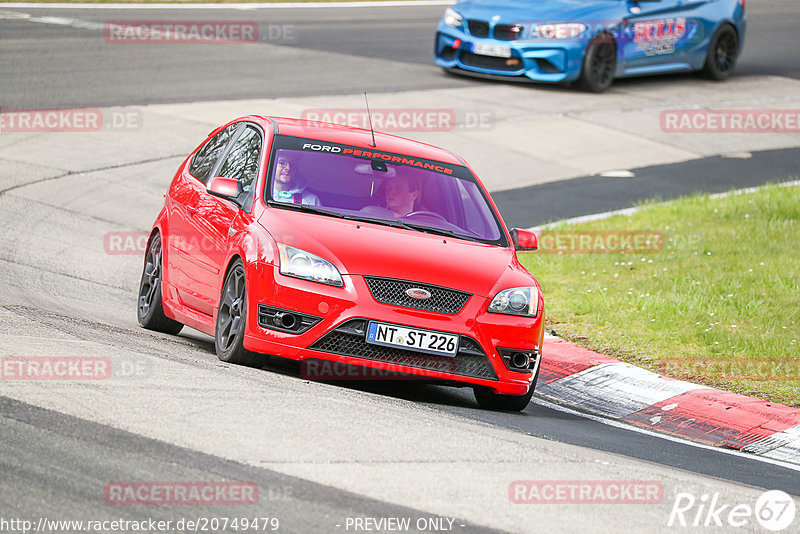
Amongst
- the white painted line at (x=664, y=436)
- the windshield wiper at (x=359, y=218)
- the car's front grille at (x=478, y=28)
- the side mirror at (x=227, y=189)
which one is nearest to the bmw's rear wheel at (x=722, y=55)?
the car's front grille at (x=478, y=28)

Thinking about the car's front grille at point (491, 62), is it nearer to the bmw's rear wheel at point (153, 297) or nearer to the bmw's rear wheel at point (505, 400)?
the bmw's rear wheel at point (153, 297)

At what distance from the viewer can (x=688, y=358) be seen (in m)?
9.62

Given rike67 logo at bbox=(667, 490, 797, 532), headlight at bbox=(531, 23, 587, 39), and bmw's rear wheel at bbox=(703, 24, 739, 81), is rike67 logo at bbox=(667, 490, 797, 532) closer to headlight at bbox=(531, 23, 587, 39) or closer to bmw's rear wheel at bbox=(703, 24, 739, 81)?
headlight at bbox=(531, 23, 587, 39)

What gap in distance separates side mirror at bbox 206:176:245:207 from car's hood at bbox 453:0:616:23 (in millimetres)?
13065

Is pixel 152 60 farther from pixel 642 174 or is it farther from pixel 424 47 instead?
pixel 642 174

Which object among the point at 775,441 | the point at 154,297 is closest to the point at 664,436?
the point at 775,441

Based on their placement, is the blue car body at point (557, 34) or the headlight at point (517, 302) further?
the blue car body at point (557, 34)

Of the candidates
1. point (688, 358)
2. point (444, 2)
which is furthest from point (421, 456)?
point (444, 2)

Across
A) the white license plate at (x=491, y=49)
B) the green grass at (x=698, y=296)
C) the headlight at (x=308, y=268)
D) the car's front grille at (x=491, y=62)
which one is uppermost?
the headlight at (x=308, y=268)

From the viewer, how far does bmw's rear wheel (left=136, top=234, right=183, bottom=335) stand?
9258mm

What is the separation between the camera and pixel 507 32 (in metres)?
20.7

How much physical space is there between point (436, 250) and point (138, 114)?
35.1ft

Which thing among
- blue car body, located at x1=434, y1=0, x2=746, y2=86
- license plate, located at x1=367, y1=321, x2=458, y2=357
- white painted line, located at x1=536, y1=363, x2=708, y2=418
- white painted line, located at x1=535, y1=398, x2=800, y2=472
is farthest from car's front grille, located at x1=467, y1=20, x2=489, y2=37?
license plate, located at x1=367, y1=321, x2=458, y2=357

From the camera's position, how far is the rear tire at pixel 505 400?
7.99 m
